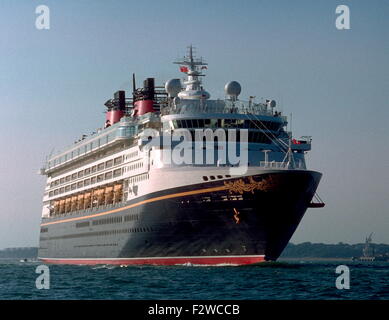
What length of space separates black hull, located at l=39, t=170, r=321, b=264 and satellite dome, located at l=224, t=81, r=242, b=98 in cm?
1048

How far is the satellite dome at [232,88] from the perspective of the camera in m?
56.2

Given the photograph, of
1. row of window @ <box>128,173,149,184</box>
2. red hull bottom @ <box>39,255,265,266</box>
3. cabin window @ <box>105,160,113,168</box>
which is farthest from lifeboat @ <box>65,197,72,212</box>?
row of window @ <box>128,173,149,184</box>

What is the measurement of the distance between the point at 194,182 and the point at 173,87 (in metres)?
12.5

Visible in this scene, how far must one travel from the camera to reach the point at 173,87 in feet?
190

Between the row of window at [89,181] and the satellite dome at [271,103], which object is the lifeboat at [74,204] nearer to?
the row of window at [89,181]

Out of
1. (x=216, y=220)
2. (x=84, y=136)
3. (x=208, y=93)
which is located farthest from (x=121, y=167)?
(x=84, y=136)

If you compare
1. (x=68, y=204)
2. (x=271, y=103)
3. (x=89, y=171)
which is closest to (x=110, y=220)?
(x=89, y=171)

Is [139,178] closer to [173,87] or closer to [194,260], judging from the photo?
[173,87]

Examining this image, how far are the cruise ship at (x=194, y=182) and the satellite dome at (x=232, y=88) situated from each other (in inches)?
3.3

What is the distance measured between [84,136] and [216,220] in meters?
33.8

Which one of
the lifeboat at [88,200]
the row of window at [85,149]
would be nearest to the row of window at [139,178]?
the row of window at [85,149]

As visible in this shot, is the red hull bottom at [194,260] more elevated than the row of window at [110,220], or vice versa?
the row of window at [110,220]
